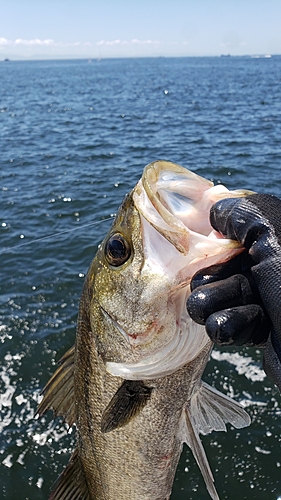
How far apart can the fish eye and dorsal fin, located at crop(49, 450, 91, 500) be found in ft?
4.67

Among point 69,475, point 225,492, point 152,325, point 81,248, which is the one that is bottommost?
point 225,492

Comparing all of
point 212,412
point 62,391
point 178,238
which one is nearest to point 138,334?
point 178,238

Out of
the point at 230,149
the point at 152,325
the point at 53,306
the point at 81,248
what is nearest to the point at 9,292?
the point at 53,306

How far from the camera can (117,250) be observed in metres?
2.17

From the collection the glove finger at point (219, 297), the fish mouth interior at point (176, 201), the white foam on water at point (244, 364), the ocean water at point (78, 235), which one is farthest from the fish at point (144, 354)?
the white foam on water at point (244, 364)

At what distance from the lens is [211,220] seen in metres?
1.99

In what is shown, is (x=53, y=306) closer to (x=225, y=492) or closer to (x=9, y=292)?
(x=9, y=292)

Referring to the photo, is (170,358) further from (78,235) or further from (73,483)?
(78,235)

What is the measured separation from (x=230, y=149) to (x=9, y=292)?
12068 millimetres

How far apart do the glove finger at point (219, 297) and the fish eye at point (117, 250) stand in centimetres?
47

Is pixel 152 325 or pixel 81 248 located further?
pixel 81 248

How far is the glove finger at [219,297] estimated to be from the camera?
1.76m

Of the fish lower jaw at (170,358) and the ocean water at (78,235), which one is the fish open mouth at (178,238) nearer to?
the fish lower jaw at (170,358)

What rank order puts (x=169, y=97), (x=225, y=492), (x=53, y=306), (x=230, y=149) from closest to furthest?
1. (x=225, y=492)
2. (x=53, y=306)
3. (x=230, y=149)
4. (x=169, y=97)
